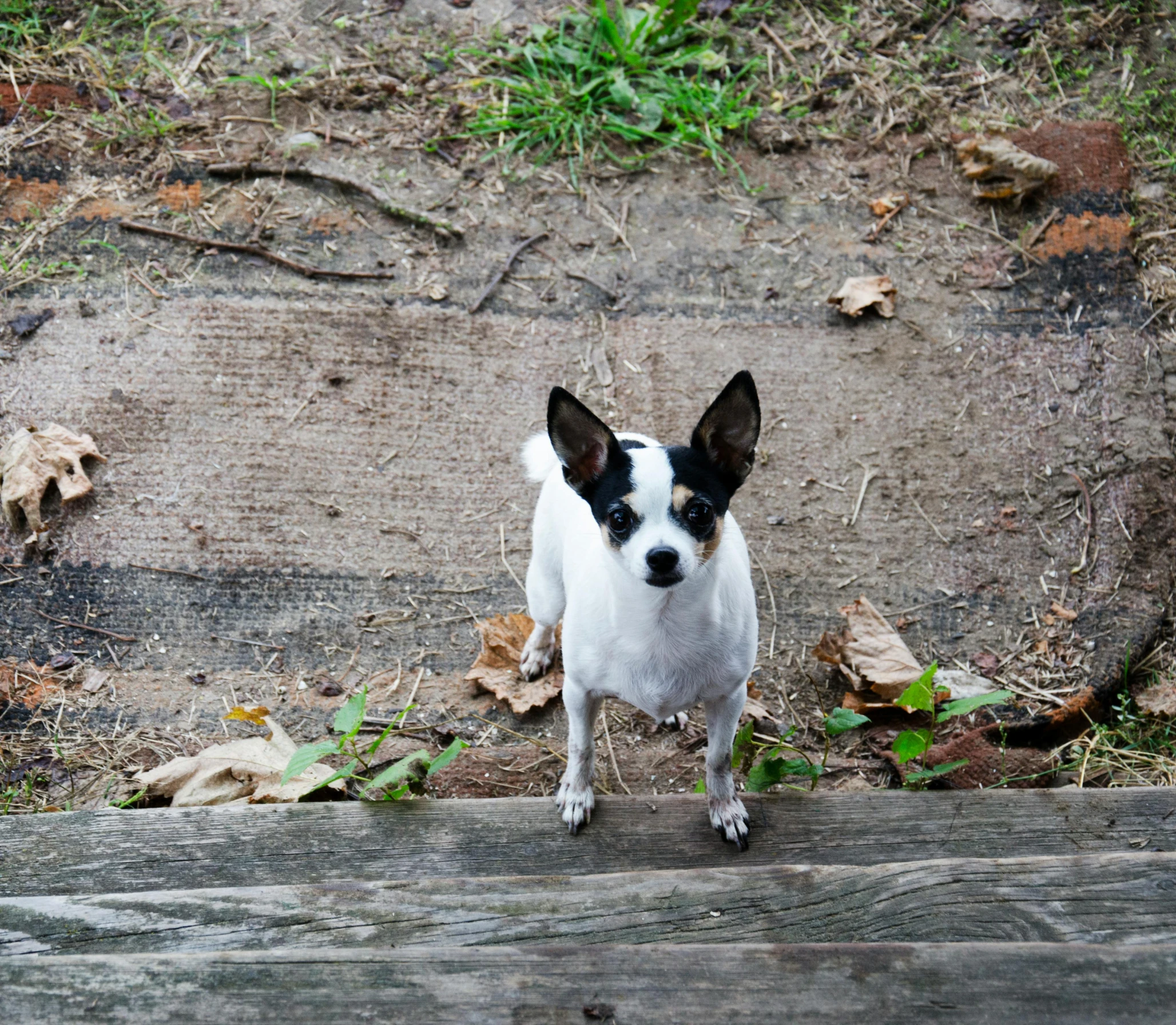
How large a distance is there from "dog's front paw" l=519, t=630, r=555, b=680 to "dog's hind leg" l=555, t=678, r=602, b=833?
571 millimetres

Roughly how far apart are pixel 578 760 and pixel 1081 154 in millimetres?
3737

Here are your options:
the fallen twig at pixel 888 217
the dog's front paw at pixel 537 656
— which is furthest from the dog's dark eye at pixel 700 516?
the fallen twig at pixel 888 217

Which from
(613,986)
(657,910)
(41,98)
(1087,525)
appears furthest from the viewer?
(41,98)

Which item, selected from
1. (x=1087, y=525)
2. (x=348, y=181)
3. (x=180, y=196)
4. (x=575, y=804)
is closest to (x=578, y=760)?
(x=575, y=804)

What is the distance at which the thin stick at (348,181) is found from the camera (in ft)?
13.3

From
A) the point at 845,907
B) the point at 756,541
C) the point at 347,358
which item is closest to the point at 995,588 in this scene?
the point at 756,541

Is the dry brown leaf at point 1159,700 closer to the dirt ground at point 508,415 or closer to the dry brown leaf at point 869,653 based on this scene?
the dirt ground at point 508,415

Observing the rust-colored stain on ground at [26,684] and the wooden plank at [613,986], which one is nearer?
the wooden plank at [613,986]

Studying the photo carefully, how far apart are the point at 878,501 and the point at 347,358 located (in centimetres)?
222

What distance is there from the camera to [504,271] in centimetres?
398

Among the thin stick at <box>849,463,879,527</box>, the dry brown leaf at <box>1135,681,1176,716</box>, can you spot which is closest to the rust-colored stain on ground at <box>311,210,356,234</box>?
the thin stick at <box>849,463,879,527</box>

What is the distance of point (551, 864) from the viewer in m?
2.08

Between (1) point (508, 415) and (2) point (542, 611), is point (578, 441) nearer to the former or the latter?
(2) point (542, 611)

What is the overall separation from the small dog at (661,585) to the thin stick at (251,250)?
81.2 inches
